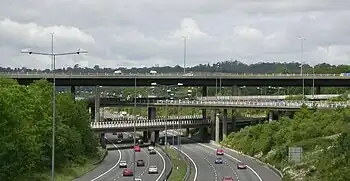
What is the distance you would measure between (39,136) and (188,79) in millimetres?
100970

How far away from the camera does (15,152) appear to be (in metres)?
69.4

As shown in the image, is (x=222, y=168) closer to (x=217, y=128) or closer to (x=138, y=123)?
(x=138, y=123)

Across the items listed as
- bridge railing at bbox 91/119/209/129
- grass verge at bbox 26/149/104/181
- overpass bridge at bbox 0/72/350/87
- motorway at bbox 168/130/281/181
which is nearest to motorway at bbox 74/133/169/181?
grass verge at bbox 26/149/104/181

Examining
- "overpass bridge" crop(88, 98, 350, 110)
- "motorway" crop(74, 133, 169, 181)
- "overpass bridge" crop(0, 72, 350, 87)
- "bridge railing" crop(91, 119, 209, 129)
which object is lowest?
"motorway" crop(74, 133, 169, 181)

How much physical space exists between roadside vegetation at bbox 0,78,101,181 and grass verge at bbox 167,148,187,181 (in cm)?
1363

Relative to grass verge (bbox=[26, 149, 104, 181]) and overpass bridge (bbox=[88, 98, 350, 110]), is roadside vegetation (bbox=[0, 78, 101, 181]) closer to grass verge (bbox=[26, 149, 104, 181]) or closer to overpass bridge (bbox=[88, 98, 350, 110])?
grass verge (bbox=[26, 149, 104, 181])

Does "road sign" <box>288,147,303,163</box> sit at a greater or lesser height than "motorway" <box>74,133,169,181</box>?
greater

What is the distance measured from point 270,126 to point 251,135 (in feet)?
22.2

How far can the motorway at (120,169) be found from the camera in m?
91.1

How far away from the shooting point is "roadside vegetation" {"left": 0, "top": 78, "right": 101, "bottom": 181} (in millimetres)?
69062

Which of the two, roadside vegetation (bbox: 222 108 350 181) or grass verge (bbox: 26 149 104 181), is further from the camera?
grass verge (bbox: 26 149 104 181)

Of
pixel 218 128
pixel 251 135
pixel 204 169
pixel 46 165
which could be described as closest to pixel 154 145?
pixel 218 128

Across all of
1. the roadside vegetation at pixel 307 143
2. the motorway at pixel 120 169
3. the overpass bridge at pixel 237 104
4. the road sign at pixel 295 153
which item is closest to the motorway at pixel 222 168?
the roadside vegetation at pixel 307 143

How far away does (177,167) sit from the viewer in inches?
3994
